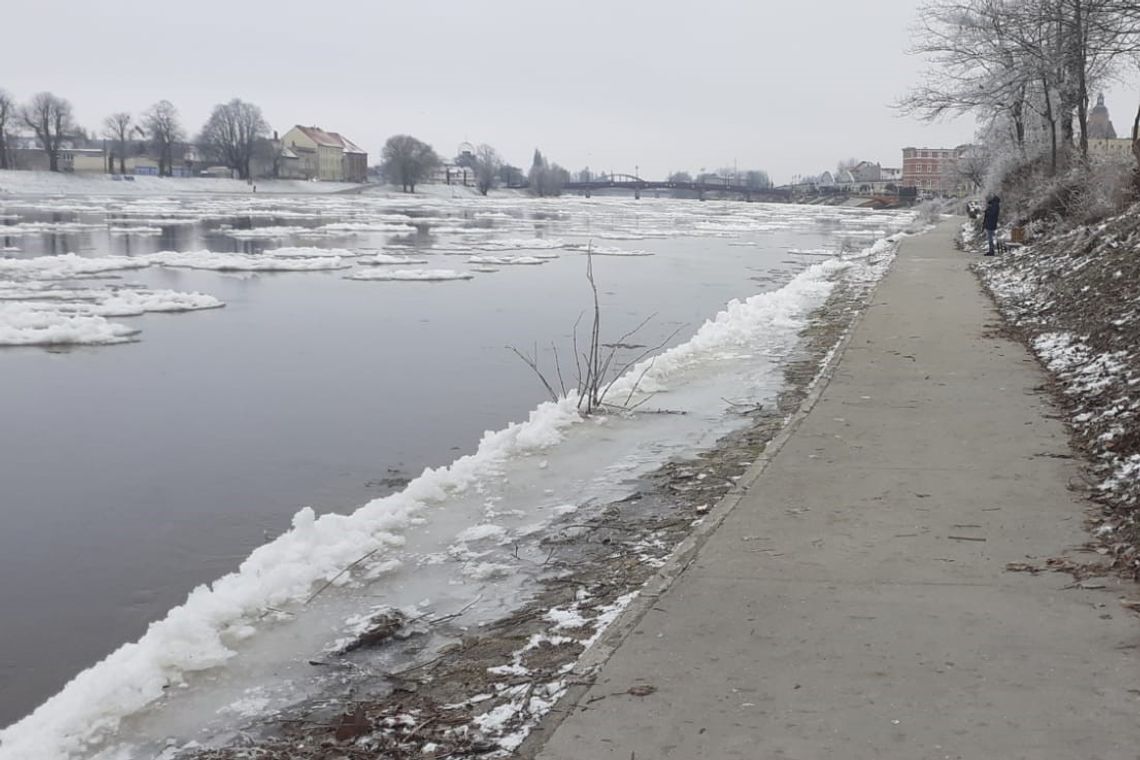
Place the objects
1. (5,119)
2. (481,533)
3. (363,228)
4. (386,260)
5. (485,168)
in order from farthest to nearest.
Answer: (485,168) → (5,119) → (363,228) → (386,260) → (481,533)

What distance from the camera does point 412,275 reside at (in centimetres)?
2670

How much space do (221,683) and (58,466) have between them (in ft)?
16.8

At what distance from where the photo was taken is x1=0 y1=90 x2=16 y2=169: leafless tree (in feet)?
389

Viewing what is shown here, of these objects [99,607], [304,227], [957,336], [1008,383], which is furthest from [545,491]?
[304,227]

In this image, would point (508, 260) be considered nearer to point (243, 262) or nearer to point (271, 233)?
point (243, 262)

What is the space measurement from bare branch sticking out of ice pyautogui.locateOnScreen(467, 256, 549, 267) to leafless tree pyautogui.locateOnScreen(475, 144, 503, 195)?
441ft

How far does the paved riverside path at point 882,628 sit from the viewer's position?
13.2ft

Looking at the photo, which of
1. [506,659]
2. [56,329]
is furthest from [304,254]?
[506,659]

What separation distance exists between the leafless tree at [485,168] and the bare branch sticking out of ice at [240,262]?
137 metres

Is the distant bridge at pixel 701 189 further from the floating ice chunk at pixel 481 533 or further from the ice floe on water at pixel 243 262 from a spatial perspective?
the floating ice chunk at pixel 481 533

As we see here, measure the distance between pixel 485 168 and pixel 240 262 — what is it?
478 ft

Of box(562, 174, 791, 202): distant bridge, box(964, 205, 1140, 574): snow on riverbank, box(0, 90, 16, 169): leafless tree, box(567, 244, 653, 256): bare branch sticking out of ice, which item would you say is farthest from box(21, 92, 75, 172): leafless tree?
box(964, 205, 1140, 574): snow on riverbank

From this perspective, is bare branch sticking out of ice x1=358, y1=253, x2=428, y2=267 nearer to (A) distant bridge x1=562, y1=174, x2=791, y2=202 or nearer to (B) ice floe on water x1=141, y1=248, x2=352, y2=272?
(B) ice floe on water x1=141, y1=248, x2=352, y2=272

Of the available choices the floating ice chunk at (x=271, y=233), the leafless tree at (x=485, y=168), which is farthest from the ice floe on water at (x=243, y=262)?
the leafless tree at (x=485, y=168)
